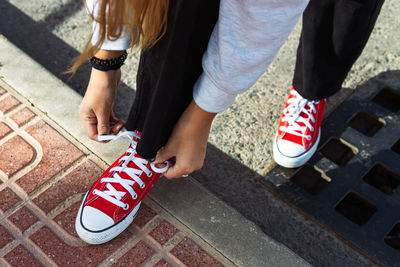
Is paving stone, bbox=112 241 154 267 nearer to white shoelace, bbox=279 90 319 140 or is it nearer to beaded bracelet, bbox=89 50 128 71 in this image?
beaded bracelet, bbox=89 50 128 71

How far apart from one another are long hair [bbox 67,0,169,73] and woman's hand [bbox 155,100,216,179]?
0.67 feet

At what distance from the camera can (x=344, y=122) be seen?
5.95 ft

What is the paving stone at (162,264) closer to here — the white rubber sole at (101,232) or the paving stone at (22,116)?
the white rubber sole at (101,232)

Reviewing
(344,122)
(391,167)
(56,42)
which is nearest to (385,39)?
(344,122)

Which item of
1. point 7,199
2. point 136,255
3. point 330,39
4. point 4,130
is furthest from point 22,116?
point 330,39

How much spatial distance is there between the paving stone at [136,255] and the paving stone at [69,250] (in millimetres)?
41

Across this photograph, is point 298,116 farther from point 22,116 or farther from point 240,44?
point 22,116

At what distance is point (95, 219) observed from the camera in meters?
1.34

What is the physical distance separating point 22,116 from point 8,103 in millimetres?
93

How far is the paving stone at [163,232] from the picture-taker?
1388 millimetres

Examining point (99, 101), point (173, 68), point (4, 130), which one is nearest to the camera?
point (173, 68)

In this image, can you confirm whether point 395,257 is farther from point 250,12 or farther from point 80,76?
point 80,76

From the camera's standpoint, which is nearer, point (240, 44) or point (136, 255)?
point (240, 44)

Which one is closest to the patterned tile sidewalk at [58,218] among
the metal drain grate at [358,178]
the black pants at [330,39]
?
the metal drain grate at [358,178]
